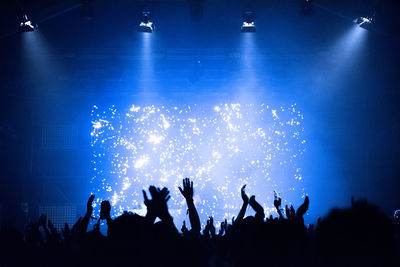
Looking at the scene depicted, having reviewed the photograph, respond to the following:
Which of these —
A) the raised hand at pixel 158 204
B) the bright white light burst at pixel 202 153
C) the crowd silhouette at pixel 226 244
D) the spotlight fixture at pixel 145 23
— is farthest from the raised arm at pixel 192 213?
the bright white light burst at pixel 202 153

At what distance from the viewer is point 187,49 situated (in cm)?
899

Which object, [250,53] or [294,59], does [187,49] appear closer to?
[250,53]

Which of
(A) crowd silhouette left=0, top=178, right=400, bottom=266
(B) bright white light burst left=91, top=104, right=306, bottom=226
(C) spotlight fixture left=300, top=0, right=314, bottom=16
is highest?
(C) spotlight fixture left=300, top=0, right=314, bottom=16

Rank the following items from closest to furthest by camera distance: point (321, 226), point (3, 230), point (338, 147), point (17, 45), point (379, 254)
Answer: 1. point (379, 254)
2. point (321, 226)
3. point (3, 230)
4. point (17, 45)
5. point (338, 147)

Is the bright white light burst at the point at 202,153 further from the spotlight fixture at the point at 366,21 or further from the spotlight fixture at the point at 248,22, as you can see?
the spotlight fixture at the point at 366,21

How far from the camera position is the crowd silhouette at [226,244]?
1.27 m

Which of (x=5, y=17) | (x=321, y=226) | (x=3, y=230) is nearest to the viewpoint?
(x=321, y=226)

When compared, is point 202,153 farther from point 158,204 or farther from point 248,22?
point 158,204

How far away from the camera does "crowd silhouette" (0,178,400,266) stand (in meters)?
1.27

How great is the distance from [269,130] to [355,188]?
319 cm

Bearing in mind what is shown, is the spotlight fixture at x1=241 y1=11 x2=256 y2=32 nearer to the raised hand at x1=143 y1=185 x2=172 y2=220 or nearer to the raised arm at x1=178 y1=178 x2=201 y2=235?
the raised arm at x1=178 y1=178 x2=201 y2=235

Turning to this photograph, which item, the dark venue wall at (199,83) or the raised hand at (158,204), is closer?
the raised hand at (158,204)

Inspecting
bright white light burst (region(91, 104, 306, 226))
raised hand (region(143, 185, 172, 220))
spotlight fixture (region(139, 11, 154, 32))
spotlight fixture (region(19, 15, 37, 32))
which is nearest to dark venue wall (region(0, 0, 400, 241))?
bright white light burst (region(91, 104, 306, 226))

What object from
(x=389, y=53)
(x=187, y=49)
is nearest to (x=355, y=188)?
(x=389, y=53)
